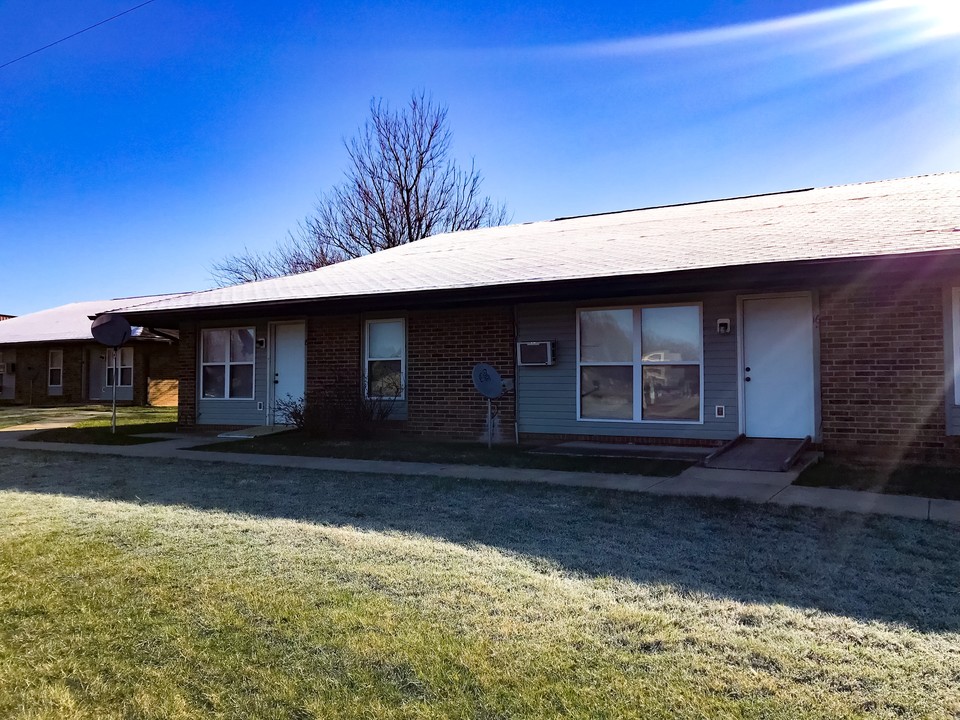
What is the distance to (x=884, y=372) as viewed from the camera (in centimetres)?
848

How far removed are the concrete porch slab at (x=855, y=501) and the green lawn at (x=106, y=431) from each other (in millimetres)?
10124

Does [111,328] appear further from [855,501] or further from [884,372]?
[884,372]

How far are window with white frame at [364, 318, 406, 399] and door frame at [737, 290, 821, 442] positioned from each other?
563cm

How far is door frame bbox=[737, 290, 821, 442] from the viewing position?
354 inches

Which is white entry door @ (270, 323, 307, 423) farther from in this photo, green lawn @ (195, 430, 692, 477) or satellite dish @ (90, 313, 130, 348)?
satellite dish @ (90, 313, 130, 348)

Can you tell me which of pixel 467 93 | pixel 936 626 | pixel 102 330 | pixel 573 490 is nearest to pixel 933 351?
pixel 573 490

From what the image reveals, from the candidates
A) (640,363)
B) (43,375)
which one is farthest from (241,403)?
(43,375)

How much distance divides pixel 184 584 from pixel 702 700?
2.89 m

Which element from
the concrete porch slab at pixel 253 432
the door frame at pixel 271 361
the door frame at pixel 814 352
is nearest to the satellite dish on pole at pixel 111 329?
the concrete porch slab at pixel 253 432

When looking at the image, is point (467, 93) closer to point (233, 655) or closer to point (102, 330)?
point (102, 330)

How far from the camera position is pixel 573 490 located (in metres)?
6.69

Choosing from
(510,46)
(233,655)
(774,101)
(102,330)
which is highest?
(510,46)

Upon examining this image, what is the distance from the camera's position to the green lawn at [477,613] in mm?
2648

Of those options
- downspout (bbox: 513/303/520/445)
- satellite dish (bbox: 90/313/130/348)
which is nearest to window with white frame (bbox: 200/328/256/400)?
satellite dish (bbox: 90/313/130/348)
